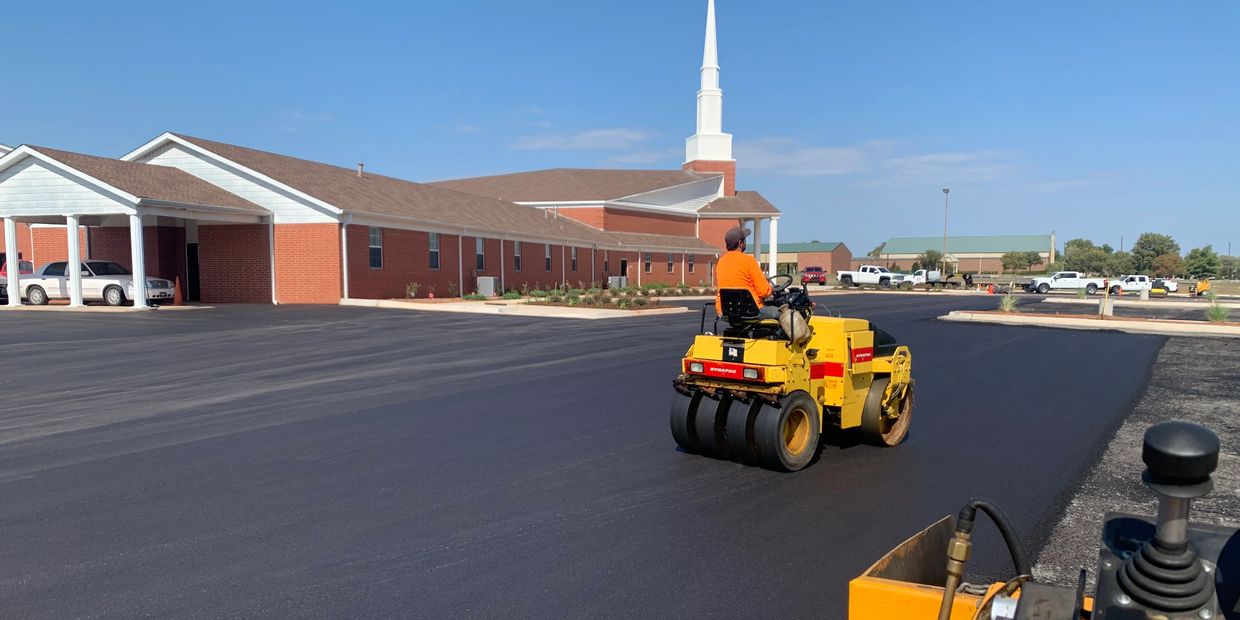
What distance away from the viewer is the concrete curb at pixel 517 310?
2514 cm

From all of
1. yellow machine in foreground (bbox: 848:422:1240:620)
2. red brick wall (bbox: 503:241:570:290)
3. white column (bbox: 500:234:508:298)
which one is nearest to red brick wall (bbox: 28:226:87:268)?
white column (bbox: 500:234:508:298)

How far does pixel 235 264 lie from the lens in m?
28.6

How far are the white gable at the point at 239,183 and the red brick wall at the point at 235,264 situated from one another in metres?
1.04

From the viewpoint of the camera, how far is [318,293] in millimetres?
27859

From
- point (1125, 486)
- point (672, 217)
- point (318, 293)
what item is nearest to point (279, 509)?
point (1125, 486)

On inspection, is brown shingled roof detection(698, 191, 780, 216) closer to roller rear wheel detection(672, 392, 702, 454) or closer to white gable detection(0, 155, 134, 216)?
white gable detection(0, 155, 134, 216)

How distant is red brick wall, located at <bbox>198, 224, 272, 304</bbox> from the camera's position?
1116 inches

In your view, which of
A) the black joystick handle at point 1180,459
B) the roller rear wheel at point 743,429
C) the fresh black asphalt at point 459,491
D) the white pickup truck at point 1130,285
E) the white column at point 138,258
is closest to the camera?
the black joystick handle at point 1180,459

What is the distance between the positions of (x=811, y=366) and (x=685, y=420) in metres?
1.20

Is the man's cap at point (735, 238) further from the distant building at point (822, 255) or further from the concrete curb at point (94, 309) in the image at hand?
the distant building at point (822, 255)

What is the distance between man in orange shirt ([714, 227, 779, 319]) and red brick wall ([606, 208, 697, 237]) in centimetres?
4623

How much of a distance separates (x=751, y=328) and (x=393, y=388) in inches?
229

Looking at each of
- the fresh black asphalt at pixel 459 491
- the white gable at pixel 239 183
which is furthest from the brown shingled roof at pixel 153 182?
the fresh black asphalt at pixel 459 491

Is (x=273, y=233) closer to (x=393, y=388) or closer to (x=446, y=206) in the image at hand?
(x=446, y=206)
